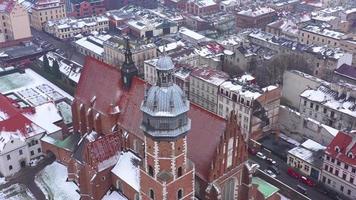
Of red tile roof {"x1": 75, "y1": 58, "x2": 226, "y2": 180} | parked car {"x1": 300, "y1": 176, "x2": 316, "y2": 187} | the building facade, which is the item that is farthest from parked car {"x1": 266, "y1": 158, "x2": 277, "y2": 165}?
the building facade

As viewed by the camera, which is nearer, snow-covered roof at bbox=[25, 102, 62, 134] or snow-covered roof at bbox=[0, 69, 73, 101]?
snow-covered roof at bbox=[25, 102, 62, 134]

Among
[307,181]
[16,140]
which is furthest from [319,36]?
[16,140]

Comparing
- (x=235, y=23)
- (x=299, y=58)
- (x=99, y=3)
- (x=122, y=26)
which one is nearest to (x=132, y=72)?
(x=299, y=58)

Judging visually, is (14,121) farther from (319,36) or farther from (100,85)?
(319,36)

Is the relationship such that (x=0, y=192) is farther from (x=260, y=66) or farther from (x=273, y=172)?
(x=260, y=66)

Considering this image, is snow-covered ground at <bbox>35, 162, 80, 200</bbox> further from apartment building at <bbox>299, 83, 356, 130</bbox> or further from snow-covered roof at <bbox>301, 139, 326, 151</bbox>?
apartment building at <bbox>299, 83, 356, 130</bbox>

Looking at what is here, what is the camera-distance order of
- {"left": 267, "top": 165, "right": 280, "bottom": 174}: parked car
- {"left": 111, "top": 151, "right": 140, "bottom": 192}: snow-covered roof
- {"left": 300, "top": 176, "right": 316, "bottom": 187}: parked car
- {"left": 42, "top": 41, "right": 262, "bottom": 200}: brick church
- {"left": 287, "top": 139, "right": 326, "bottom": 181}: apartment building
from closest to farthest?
1. {"left": 42, "top": 41, "right": 262, "bottom": 200}: brick church
2. {"left": 111, "top": 151, "right": 140, "bottom": 192}: snow-covered roof
3. {"left": 300, "top": 176, "right": 316, "bottom": 187}: parked car
4. {"left": 287, "top": 139, "right": 326, "bottom": 181}: apartment building
5. {"left": 267, "top": 165, "right": 280, "bottom": 174}: parked car
